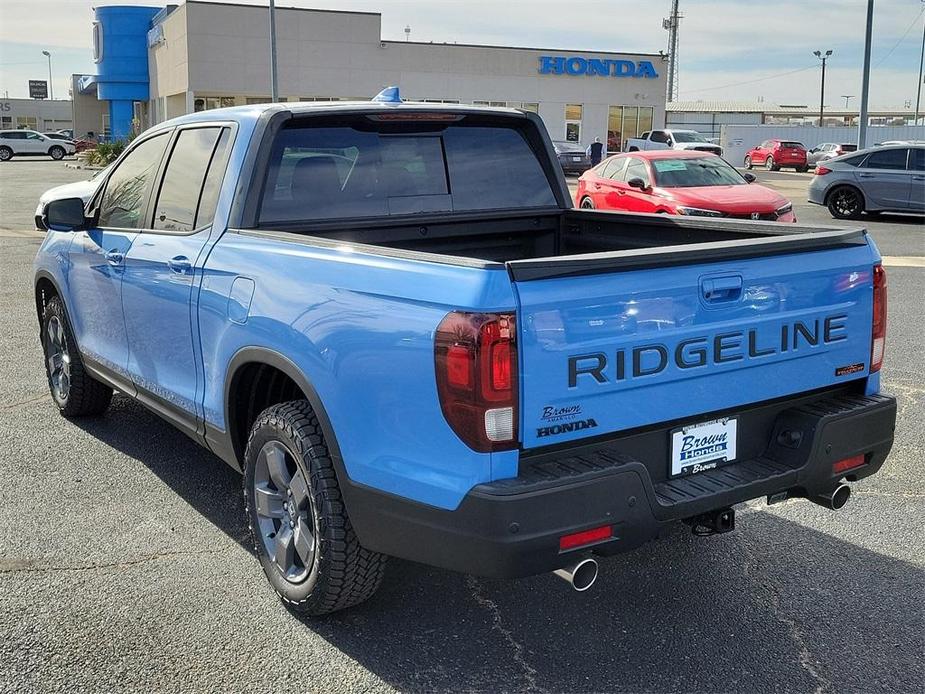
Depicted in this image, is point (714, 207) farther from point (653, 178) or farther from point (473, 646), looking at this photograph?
point (473, 646)

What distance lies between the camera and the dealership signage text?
53.3 m

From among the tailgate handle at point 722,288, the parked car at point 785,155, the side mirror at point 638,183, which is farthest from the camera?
the parked car at point 785,155

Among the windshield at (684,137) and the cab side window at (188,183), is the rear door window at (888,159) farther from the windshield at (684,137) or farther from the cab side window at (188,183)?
the windshield at (684,137)

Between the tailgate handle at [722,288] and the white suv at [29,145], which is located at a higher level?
the white suv at [29,145]

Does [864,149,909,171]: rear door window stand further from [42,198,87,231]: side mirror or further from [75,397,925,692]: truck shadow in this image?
[42,198,87,231]: side mirror

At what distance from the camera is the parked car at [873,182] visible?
64.4 ft

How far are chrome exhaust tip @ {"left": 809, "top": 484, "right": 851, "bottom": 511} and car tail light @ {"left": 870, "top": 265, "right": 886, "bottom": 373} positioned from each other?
0.51 meters

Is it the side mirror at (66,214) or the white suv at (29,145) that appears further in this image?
the white suv at (29,145)

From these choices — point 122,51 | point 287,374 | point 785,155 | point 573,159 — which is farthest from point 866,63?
point 122,51

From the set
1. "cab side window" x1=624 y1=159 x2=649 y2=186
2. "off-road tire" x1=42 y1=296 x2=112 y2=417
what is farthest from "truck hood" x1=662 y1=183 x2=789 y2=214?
"off-road tire" x1=42 y1=296 x2=112 y2=417

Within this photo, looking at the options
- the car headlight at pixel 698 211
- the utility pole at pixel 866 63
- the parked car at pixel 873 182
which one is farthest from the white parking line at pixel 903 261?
the utility pole at pixel 866 63

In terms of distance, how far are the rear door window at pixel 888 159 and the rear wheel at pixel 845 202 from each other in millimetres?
616

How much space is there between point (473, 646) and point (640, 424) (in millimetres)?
1031

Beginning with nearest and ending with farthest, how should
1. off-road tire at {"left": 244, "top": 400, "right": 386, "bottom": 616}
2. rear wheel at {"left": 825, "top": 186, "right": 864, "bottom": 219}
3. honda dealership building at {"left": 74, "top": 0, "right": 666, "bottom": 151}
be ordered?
1. off-road tire at {"left": 244, "top": 400, "right": 386, "bottom": 616}
2. rear wheel at {"left": 825, "top": 186, "right": 864, "bottom": 219}
3. honda dealership building at {"left": 74, "top": 0, "right": 666, "bottom": 151}
